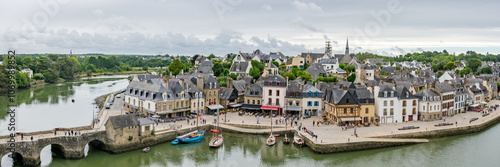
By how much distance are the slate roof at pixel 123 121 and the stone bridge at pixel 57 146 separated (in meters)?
1.34

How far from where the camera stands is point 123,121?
32312mm

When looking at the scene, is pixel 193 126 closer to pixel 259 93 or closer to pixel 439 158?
pixel 259 93

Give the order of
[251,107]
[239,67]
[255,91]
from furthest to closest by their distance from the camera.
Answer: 1. [239,67]
2. [255,91]
3. [251,107]

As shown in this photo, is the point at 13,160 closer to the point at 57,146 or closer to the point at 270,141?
the point at 57,146

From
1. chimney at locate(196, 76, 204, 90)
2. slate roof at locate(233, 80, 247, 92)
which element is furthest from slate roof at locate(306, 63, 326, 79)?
chimney at locate(196, 76, 204, 90)

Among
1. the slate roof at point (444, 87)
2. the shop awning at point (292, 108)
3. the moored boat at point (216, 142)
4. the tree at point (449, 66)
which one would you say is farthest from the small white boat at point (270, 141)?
the tree at point (449, 66)

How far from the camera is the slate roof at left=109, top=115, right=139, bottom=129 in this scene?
31.7m

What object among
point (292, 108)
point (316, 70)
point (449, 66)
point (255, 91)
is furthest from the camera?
point (449, 66)

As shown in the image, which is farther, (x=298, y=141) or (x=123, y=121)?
(x=298, y=141)

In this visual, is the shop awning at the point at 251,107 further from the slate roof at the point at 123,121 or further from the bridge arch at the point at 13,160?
the bridge arch at the point at 13,160

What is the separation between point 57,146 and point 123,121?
596cm

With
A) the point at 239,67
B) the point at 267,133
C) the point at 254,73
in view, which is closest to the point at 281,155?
the point at 267,133

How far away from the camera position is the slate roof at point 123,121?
31.7 metres

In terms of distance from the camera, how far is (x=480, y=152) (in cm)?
3434
